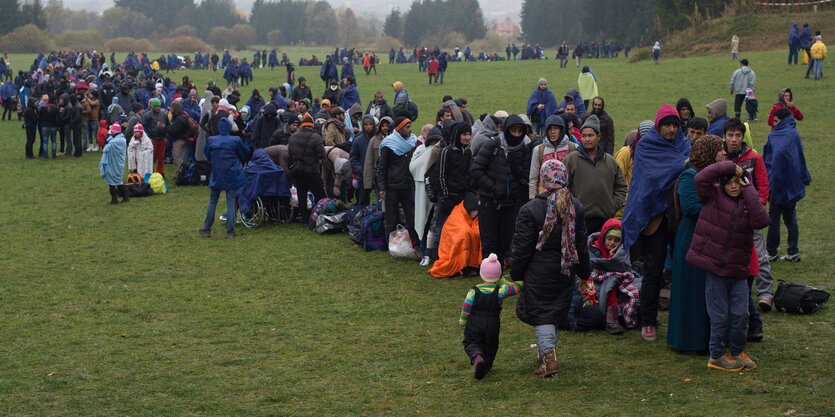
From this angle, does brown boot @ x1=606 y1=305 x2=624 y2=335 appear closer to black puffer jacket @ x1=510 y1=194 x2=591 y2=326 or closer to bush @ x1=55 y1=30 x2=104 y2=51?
black puffer jacket @ x1=510 y1=194 x2=591 y2=326

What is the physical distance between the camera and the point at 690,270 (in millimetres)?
9039

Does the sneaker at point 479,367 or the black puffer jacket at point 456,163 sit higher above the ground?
the black puffer jacket at point 456,163

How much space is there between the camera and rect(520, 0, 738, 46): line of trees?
6612 cm

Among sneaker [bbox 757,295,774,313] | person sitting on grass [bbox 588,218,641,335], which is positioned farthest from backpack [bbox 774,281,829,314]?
person sitting on grass [bbox 588,218,641,335]

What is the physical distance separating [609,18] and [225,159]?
85.5 metres

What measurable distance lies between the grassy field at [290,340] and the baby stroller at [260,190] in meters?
0.36

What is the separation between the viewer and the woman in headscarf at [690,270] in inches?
353

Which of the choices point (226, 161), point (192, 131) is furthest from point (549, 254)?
point (192, 131)

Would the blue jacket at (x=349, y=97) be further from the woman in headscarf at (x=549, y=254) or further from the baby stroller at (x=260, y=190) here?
the woman in headscarf at (x=549, y=254)

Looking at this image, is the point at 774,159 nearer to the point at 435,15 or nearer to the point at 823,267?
the point at 823,267

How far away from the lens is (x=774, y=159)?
12.1 m

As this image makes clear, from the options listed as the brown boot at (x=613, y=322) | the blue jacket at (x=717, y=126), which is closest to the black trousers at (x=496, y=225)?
the blue jacket at (x=717, y=126)

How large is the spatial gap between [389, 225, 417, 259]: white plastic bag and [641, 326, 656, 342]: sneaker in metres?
4.82

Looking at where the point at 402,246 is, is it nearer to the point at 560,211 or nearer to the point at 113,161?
the point at 560,211
